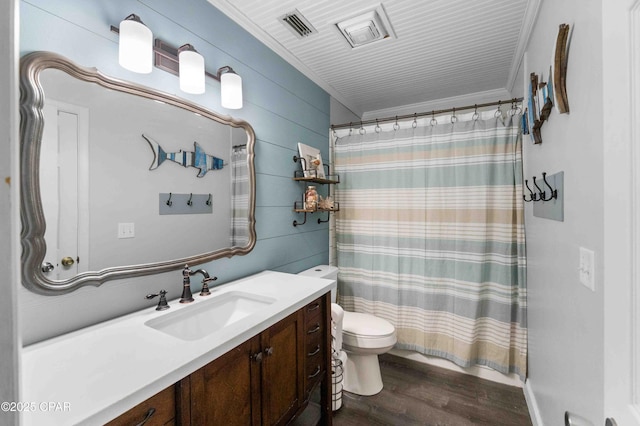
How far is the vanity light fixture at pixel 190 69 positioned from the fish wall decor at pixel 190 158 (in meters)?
0.27

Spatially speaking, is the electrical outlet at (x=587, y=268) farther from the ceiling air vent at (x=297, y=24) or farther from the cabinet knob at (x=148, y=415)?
the ceiling air vent at (x=297, y=24)

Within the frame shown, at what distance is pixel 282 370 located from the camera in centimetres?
126

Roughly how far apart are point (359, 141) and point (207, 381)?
224 centimetres

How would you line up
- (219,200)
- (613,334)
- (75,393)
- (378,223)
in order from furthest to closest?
(378,223), (219,200), (75,393), (613,334)

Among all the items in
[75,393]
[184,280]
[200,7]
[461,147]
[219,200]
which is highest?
[200,7]

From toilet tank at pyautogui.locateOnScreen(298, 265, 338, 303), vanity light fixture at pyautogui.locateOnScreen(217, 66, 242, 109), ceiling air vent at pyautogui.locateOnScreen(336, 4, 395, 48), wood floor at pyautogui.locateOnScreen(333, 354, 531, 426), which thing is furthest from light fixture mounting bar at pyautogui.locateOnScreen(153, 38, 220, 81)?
wood floor at pyautogui.locateOnScreen(333, 354, 531, 426)

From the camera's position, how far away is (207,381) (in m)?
0.90

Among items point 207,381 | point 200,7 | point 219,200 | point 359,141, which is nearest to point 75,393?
point 207,381

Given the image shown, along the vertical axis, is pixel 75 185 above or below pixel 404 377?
above

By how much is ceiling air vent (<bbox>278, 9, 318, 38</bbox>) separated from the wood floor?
2.50m

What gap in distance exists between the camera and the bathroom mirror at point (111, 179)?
95cm

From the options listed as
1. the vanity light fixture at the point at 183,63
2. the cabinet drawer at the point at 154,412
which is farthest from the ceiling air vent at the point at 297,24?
the cabinet drawer at the point at 154,412

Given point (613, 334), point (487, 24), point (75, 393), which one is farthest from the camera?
point (487, 24)

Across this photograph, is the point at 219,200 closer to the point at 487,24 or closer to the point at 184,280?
the point at 184,280
